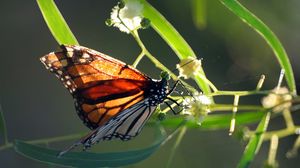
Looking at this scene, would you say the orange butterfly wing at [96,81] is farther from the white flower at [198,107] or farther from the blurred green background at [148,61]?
the blurred green background at [148,61]

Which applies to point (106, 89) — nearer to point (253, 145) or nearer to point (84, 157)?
point (84, 157)

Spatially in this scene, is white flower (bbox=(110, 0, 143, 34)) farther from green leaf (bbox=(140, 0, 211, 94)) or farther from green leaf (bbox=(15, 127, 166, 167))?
green leaf (bbox=(15, 127, 166, 167))

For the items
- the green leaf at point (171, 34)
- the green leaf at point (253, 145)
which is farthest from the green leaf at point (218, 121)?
the green leaf at point (171, 34)

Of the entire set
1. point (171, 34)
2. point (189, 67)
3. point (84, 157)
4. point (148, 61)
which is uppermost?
point (148, 61)

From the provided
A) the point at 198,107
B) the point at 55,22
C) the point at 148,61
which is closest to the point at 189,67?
the point at 198,107

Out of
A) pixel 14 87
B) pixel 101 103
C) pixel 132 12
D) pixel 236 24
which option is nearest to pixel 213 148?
pixel 236 24

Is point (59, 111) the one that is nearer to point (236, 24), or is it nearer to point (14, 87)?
point (14, 87)
